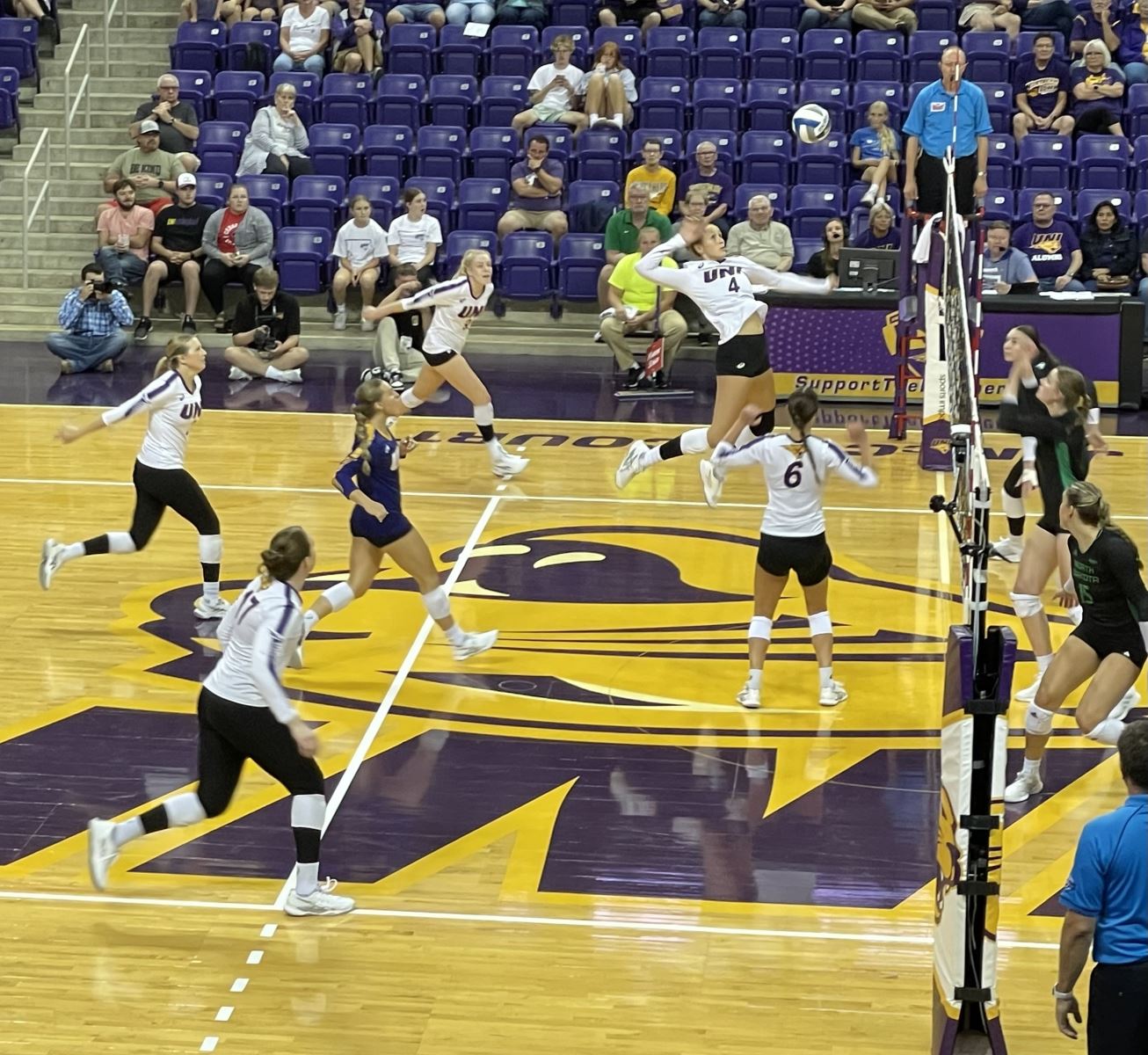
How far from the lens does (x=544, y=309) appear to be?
69.7 feet

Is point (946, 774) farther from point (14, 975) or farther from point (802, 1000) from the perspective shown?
point (14, 975)

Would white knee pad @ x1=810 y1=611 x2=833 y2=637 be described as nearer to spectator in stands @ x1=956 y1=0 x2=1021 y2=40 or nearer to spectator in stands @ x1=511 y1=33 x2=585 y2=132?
spectator in stands @ x1=511 y1=33 x2=585 y2=132

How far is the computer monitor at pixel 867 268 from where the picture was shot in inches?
709

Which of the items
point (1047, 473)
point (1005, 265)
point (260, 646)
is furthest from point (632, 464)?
point (260, 646)

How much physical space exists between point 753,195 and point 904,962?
1382 cm

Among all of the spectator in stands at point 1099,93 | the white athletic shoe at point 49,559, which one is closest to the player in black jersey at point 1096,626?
the white athletic shoe at point 49,559

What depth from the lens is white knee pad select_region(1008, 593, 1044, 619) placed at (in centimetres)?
977

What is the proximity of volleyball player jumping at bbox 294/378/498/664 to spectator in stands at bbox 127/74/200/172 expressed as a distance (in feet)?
40.4

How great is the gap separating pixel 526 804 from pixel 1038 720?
8.43ft

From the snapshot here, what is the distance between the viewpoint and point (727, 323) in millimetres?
13289

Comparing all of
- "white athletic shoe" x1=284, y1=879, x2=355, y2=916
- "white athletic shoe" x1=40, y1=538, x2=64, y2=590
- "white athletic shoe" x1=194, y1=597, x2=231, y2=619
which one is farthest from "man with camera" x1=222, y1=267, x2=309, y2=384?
"white athletic shoe" x1=284, y1=879, x2=355, y2=916

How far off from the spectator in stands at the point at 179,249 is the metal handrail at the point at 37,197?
1.87 metres

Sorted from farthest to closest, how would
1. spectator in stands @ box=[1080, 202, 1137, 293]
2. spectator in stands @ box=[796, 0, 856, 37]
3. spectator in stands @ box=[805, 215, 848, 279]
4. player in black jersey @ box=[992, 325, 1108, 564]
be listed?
spectator in stands @ box=[796, 0, 856, 37], spectator in stands @ box=[805, 215, 848, 279], spectator in stands @ box=[1080, 202, 1137, 293], player in black jersey @ box=[992, 325, 1108, 564]

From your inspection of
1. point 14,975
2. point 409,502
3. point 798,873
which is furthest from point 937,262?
point 14,975
